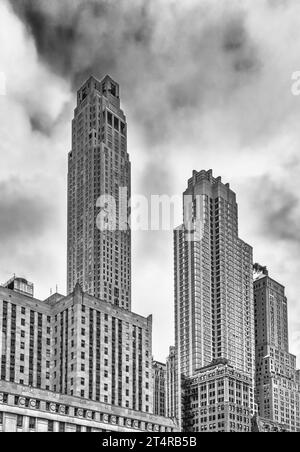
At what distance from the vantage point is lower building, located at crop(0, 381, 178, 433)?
106 m

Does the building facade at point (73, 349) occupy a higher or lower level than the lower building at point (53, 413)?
higher

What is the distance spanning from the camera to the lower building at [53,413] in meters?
106

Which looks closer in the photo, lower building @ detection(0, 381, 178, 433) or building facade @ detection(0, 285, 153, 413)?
lower building @ detection(0, 381, 178, 433)

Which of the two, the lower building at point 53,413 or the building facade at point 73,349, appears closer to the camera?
the lower building at point 53,413

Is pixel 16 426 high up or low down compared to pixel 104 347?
down

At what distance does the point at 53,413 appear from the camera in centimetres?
11256

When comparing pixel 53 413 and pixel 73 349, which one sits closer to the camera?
pixel 53 413

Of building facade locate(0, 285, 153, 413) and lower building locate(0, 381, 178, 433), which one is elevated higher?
building facade locate(0, 285, 153, 413)

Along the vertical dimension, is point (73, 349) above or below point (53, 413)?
above
